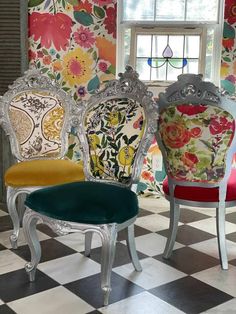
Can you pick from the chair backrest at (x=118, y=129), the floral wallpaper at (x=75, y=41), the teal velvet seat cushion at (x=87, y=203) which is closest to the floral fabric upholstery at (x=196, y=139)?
the chair backrest at (x=118, y=129)

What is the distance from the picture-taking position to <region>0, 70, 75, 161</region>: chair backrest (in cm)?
307

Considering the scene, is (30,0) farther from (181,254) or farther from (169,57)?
(181,254)

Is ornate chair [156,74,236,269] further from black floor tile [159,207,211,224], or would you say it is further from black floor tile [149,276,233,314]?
black floor tile [159,207,211,224]

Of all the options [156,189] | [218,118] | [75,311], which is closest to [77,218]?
[75,311]

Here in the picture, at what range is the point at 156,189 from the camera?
4.05 meters

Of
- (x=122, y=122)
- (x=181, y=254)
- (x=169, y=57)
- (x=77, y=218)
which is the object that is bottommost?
(x=181, y=254)

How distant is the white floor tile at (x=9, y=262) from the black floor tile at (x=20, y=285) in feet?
0.20

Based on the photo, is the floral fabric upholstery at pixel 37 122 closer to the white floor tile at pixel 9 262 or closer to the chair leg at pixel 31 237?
the white floor tile at pixel 9 262

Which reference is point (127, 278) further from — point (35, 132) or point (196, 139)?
point (35, 132)

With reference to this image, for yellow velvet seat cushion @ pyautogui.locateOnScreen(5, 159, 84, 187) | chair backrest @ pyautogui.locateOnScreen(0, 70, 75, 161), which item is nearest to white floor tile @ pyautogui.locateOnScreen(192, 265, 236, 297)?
yellow velvet seat cushion @ pyautogui.locateOnScreen(5, 159, 84, 187)

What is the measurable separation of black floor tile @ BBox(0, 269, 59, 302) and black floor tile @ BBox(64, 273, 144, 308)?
12cm

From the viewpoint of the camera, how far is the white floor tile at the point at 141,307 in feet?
7.08

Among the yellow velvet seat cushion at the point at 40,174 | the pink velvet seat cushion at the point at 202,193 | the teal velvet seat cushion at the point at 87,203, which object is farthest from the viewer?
the yellow velvet seat cushion at the point at 40,174

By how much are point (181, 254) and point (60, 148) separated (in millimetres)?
1080
